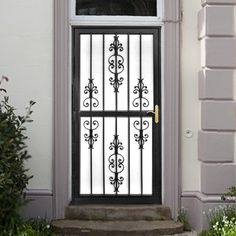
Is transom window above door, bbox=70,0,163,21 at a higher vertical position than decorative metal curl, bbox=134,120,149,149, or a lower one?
higher

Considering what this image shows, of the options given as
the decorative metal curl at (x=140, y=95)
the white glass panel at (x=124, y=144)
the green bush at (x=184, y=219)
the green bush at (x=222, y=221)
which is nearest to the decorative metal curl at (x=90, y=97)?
the white glass panel at (x=124, y=144)

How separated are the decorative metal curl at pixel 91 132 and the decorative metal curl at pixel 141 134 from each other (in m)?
0.50

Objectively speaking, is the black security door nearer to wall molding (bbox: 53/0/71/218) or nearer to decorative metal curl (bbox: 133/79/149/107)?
decorative metal curl (bbox: 133/79/149/107)

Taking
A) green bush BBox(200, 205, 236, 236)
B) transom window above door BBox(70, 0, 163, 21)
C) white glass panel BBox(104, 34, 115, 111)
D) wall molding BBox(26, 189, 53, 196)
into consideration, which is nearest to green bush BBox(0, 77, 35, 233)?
wall molding BBox(26, 189, 53, 196)

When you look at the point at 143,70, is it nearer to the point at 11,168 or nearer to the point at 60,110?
the point at 60,110

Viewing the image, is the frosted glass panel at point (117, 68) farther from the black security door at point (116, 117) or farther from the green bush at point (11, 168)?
the green bush at point (11, 168)

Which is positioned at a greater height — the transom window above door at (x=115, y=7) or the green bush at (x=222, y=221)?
the transom window above door at (x=115, y=7)

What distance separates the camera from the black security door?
24.1 ft

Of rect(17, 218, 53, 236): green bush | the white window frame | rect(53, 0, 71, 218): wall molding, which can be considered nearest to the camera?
rect(17, 218, 53, 236): green bush

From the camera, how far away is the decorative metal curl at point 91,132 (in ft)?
24.1

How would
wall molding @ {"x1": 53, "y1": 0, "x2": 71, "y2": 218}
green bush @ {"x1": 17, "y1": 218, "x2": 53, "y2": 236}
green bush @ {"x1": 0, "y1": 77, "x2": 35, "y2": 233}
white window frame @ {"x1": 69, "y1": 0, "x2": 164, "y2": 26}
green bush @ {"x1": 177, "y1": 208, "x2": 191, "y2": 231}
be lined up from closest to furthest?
green bush @ {"x1": 0, "y1": 77, "x2": 35, "y2": 233} → green bush @ {"x1": 17, "y1": 218, "x2": 53, "y2": 236} → green bush @ {"x1": 177, "y1": 208, "x2": 191, "y2": 231} → wall molding @ {"x1": 53, "y1": 0, "x2": 71, "y2": 218} → white window frame @ {"x1": 69, "y1": 0, "x2": 164, "y2": 26}

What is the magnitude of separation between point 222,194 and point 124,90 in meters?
1.75

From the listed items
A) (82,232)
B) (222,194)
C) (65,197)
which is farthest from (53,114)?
(222,194)

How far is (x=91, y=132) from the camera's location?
736 cm
